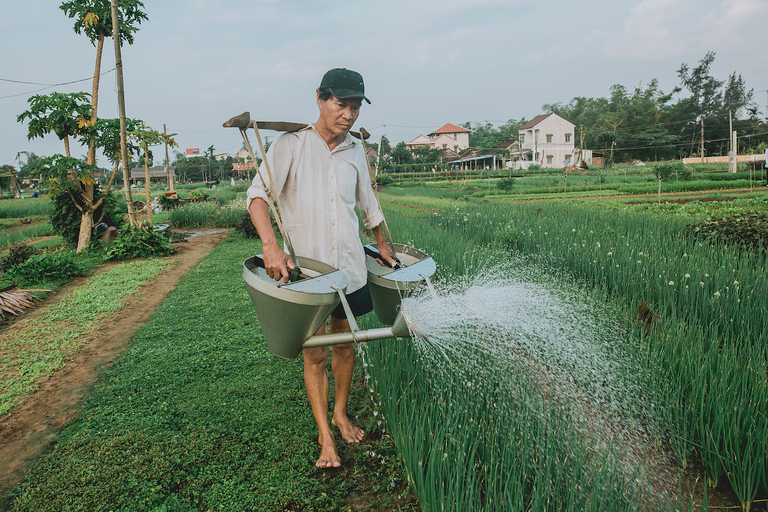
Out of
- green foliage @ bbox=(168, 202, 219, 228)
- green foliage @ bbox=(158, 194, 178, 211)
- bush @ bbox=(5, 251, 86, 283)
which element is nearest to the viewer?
bush @ bbox=(5, 251, 86, 283)

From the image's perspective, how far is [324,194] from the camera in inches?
76.3

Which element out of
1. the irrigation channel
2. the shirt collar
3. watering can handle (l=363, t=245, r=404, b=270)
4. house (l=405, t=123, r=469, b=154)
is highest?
house (l=405, t=123, r=469, b=154)

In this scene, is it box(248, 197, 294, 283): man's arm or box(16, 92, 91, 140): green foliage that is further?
box(16, 92, 91, 140): green foliage

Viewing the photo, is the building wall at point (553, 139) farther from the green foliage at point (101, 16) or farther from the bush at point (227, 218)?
the green foliage at point (101, 16)

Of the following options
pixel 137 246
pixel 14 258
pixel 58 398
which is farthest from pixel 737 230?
pixel 14 258

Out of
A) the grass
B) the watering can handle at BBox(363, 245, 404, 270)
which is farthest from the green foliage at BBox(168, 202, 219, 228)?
the watering can handle at BBox(363, 245, 404, 270)

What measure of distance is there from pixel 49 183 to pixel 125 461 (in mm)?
6474

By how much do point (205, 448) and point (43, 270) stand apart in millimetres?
5129

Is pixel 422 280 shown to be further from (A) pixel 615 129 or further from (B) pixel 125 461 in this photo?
(A) pixel 615 129

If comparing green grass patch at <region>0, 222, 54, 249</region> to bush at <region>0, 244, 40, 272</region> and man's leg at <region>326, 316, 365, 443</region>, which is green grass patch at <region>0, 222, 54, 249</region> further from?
man's leg at <region>326, 316, 365, 443</region>

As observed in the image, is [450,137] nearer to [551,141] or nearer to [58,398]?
[551,141]

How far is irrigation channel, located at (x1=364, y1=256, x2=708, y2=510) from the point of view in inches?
58.0

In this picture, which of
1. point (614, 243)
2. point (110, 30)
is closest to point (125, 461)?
point (614, 243)

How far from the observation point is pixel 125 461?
204 cm
